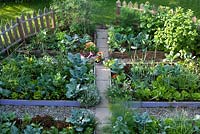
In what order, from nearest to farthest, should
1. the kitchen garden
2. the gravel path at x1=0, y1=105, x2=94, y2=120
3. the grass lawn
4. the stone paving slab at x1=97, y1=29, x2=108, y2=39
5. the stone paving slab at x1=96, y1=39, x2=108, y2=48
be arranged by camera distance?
the kitchen garden → the gravel path at x1=0, y1=105, x2=94, y2=120 → the stone paving slab at x1=96, y1=39, x2=108, y2=48 → the stone paving slab at x1=97, y1=29, x2=108, y2=39 → the grass lawn

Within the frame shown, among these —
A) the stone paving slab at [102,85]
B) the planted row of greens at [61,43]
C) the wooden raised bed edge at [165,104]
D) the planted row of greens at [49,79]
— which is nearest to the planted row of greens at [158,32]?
the planted row of greens at [61,43]

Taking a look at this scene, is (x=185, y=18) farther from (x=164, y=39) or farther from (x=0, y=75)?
(x=0, y=75)

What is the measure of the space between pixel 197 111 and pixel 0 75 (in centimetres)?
406

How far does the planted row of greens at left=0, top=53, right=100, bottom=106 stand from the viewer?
29.0 ft

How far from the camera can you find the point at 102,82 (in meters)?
9.53

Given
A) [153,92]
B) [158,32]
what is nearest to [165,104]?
[153,92]

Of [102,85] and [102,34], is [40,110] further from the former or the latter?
[102,34]

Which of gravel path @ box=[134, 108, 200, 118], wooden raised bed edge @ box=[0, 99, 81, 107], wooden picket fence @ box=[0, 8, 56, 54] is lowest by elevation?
gravel path @ box=[134, 108, 200, 118]

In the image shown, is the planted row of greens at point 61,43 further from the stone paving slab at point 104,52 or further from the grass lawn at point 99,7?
the grass lawn at point 99,7

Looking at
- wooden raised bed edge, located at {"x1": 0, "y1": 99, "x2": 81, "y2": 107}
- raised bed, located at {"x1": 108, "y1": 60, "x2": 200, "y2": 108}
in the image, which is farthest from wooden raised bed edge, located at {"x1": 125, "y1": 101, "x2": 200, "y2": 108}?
wooden raised bed edge, located at {"x1": 0, "y1": 99, "x2": 81, "y2": 107}

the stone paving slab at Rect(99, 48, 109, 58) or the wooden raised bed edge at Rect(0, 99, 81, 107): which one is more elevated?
the stone paving slab at Rect(99, 48, 109, 58)

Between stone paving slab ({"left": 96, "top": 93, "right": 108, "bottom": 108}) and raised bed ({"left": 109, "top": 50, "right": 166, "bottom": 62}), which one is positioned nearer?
stone paving slab ({"left": 96, "top": 93, "right": 108, "bottom": 108})

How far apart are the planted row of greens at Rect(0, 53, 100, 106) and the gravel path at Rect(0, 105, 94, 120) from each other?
0.68 ft

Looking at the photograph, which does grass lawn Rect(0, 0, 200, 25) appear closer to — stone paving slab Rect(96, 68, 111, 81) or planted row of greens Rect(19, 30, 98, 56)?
planted row of greens Rect(19, 30, 98, 56)
